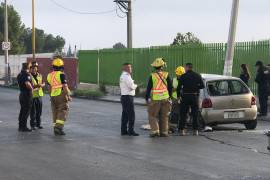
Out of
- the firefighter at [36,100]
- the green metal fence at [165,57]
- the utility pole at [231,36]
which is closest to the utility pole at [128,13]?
the green metal fence at [165,57]

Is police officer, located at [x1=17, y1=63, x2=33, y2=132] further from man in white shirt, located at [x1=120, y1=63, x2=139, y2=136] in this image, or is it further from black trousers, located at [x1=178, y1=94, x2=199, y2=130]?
black trousers, located at [x1=178, y1=94, x2=199, y2=130]

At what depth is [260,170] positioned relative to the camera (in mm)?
10641

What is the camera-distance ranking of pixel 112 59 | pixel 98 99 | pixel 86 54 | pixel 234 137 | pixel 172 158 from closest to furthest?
pixel 172 158 → pixel 234 137 → pixel 98 99 → pixel 112 59 → pixel 86 54

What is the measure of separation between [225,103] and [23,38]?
8512 centimetres

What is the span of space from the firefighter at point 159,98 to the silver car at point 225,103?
3.78 ft

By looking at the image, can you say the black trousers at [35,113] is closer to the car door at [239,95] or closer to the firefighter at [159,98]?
the firefighter at [159,98]

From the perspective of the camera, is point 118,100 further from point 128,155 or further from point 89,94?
point 128,155

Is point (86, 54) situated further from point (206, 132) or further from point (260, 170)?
point (260, 170)

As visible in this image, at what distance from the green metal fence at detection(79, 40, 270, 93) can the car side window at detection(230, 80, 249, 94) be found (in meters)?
9.06

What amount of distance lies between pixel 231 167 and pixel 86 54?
3082 cm

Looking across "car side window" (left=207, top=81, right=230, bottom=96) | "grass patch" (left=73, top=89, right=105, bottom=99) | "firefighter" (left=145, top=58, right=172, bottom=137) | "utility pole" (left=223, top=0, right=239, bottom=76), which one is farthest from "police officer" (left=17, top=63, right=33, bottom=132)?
"grass patch" (left=73, top=89, right=105, bottom=99)

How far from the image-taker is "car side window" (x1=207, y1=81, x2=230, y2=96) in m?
16.5

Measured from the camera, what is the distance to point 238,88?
1684cm

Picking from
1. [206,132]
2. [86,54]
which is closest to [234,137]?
[206,132]
